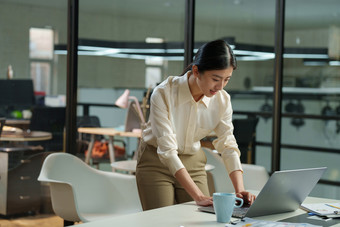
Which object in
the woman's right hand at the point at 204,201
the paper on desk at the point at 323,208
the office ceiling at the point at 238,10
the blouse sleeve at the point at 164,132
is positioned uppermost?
→ the office ceiling at the point at 238,10

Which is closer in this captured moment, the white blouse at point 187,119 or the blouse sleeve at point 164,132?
the blouse sleeve at point 164,132

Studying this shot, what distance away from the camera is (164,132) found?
244cm

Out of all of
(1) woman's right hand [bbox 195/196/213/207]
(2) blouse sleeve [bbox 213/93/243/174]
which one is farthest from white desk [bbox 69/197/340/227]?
(2) blouse sleeve [bbox 213/93/243/174]

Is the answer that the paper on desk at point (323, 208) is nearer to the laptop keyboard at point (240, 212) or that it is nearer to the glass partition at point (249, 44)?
the laptop keyboard at point (240, 212)

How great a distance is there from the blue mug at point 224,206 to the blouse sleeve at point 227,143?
0.54 meters

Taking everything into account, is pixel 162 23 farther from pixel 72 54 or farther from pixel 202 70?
pixel 202 70

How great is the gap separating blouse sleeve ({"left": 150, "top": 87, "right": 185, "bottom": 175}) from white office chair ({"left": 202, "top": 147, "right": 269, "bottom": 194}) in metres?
1.28

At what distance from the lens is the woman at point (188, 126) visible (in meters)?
2.43

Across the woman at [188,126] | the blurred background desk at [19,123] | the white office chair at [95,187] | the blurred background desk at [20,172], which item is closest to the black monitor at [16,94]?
the blurred background desk at [19,123]

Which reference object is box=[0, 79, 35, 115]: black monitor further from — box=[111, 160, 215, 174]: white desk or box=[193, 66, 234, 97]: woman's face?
box=[193, 66, 234, 97]: woman's face

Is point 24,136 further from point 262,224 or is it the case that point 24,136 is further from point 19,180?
point 262,224

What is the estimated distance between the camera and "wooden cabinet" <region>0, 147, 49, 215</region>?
4.07 meters

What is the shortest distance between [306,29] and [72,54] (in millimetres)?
1996

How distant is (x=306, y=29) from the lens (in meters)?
4.76
